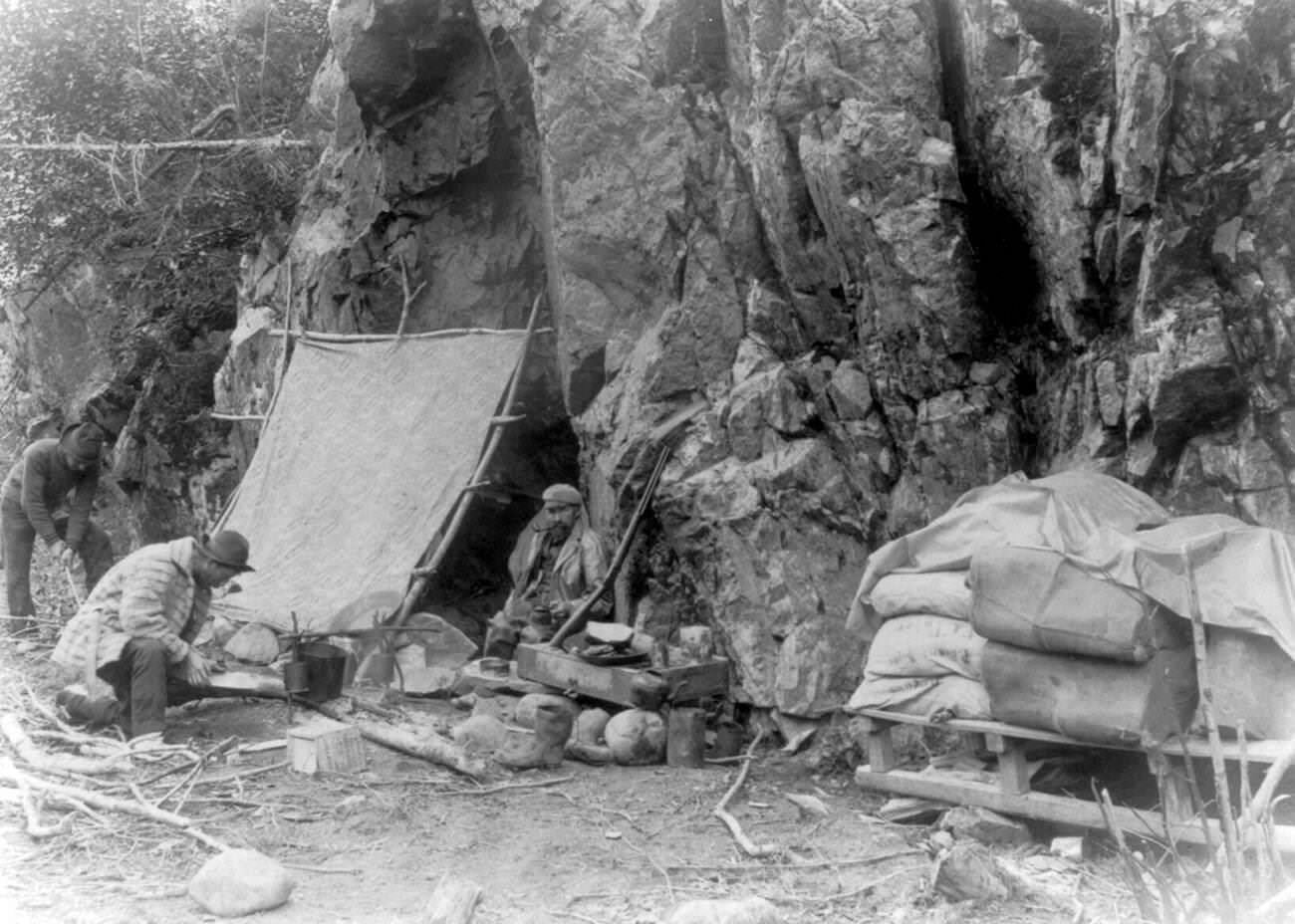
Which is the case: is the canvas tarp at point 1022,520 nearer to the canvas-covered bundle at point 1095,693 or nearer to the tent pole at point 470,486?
the canvas-covered bundle at point 1095,693

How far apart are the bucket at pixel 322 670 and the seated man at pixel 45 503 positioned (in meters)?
3.39

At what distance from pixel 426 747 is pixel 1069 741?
10.5ft

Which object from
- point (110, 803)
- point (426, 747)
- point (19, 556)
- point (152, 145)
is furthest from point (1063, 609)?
point (152, 145)

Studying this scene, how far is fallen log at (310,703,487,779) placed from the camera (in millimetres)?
5848

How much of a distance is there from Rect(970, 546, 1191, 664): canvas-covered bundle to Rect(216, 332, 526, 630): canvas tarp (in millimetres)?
4967

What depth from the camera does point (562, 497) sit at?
321 inches

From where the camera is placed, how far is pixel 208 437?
1296 centimetres

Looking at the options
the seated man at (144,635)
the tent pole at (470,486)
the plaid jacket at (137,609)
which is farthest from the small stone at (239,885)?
the tent pole at (470,486)

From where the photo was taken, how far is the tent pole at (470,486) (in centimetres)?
827

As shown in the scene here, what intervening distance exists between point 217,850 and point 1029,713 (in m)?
3.12

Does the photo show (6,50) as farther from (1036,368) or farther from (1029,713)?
(1029,713)

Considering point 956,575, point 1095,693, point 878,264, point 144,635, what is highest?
point 878,264

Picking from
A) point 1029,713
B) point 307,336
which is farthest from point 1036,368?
point 307,336

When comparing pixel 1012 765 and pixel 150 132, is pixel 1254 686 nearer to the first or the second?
pixel 1012 765
